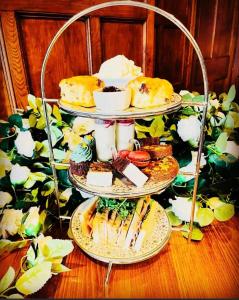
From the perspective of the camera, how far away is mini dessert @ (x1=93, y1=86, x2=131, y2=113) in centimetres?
79

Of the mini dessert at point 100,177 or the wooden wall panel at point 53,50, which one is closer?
the mini dessert at point 100,177

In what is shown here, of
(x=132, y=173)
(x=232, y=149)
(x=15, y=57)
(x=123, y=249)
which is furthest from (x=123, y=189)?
(x=15, y=57)

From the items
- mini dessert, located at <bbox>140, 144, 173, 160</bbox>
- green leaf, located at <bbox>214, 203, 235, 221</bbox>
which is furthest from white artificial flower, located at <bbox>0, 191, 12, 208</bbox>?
green leaf, located at <bbox>214, 203, 235, 221</bbox>

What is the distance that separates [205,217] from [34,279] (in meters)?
0.71

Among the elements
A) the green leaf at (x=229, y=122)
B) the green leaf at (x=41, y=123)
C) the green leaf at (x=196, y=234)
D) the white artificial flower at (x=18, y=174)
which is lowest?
the green leaf at (x=196, y=234)

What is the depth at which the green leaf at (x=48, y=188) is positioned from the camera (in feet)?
3.75

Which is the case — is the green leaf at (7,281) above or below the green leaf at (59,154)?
below

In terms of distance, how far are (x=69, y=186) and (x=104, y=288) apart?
47cm

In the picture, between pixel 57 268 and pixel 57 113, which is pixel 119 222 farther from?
pixel 57 113

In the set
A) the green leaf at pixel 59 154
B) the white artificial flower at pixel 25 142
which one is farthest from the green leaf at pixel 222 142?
the white artificial flower at pixel 25 142

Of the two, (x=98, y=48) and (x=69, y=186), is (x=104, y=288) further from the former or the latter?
(x=98, y=48)

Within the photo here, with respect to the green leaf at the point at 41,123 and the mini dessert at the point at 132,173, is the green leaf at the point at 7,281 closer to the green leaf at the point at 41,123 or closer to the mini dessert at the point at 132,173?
the mini dessert at the point at 132,173

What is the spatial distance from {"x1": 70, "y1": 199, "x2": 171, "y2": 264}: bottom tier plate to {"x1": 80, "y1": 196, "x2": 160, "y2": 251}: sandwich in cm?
2

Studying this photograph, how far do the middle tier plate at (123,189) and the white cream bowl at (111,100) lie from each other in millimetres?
271
